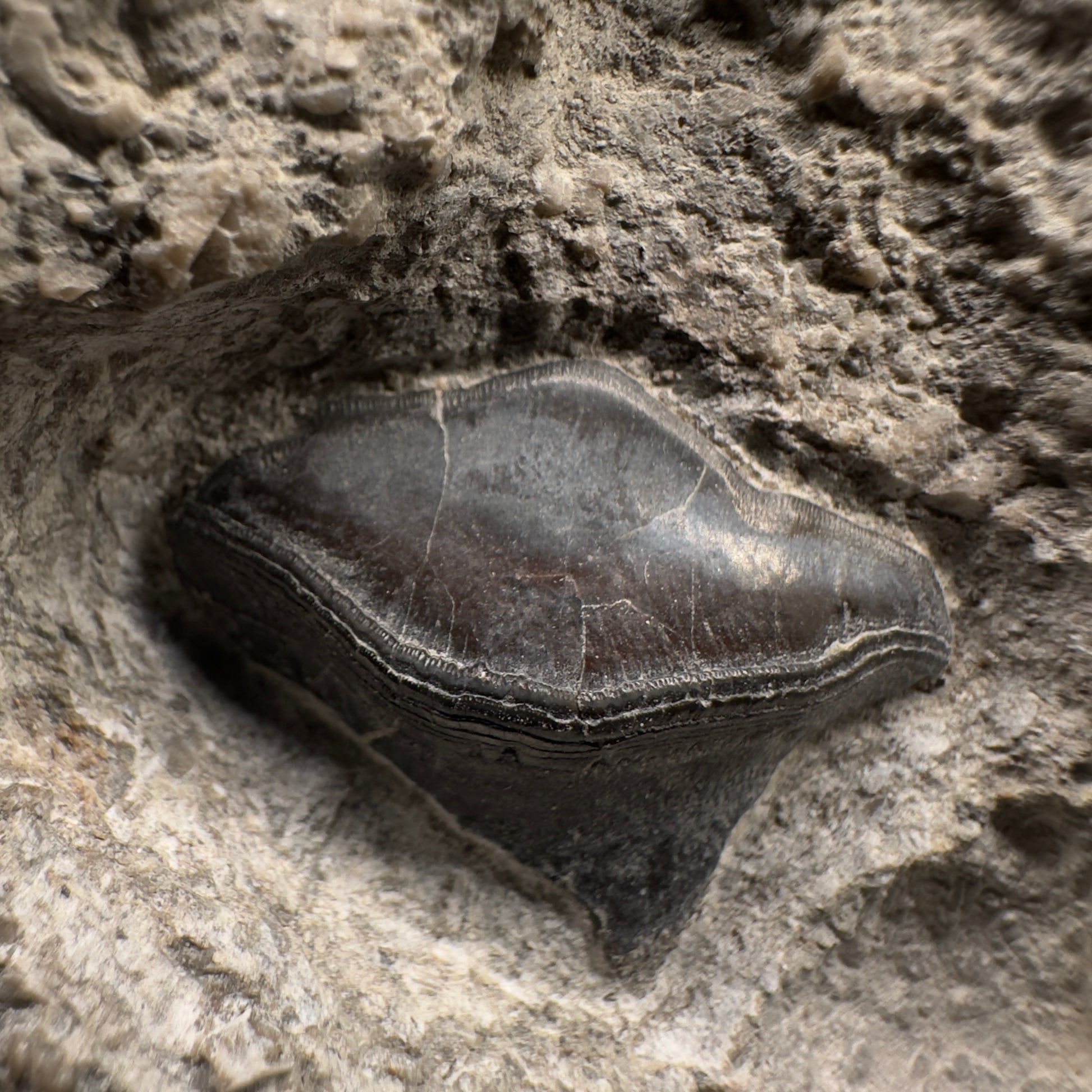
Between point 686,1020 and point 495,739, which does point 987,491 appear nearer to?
point 495,739

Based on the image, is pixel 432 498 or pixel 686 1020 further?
pixel 686 1020

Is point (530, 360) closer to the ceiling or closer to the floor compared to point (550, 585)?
closer to the ceiling

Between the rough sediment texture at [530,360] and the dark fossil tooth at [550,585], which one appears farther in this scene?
the dark fossil tooth at [550,585]

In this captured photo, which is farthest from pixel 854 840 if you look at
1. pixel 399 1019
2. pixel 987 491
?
pixel 399 1019
